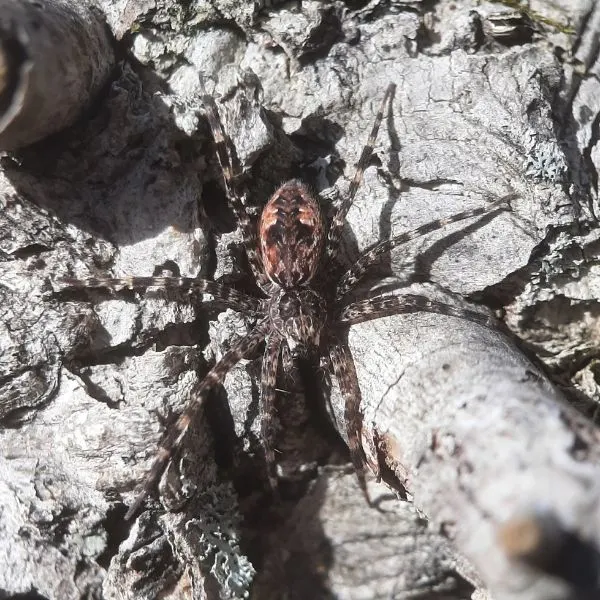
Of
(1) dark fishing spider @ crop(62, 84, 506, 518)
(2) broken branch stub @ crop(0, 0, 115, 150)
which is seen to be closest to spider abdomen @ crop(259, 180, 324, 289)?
(1) dark fishing spider @ crop(62, 84, 506, 518)

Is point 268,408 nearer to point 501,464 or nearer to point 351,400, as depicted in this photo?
point 351,400

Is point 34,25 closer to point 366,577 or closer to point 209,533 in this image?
point 209,533

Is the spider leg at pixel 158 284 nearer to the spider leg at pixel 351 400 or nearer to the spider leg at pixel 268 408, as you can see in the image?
the spider leg at pixel 268 408

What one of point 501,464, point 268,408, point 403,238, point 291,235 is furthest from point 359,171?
point 501,464

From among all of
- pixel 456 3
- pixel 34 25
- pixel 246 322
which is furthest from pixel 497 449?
pixel 456 3

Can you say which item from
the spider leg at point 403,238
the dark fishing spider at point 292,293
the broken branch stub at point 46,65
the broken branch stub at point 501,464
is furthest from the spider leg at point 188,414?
the broken branch stub at point 46,65
